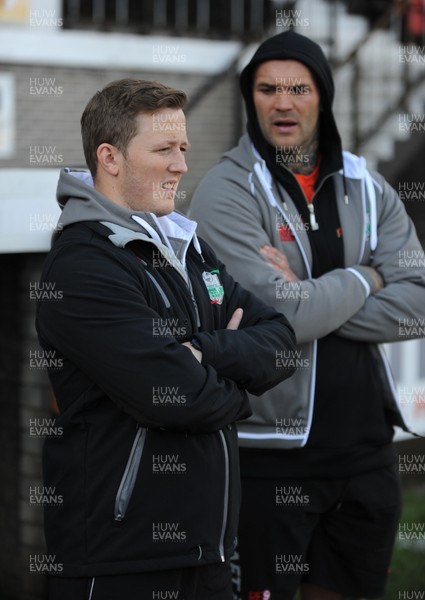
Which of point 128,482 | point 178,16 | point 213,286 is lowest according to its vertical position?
point 128,482

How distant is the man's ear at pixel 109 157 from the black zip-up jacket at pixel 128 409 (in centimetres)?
8

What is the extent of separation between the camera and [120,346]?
8.66 ft

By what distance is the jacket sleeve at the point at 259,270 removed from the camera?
3.46 m

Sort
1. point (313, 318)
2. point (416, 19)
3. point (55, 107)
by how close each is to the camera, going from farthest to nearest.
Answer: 1. point (416, 19)
2. point (55, 107)
3. point (313, 318)

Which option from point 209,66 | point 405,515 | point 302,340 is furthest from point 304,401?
point 209,66

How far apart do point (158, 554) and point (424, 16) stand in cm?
917

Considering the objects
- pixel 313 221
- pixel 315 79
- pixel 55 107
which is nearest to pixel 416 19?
pixel 55 107

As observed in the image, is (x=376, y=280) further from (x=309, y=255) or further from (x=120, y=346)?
(x=120, y=346)

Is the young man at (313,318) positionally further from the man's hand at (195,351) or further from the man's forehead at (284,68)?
the man's hand at (195,351)

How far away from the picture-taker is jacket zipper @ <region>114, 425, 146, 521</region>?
266cm

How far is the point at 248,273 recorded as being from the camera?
11.5 ft

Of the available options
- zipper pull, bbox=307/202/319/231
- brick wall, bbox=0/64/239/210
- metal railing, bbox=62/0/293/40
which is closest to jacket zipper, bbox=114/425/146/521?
zipper pull, bbox=307/202/319/231

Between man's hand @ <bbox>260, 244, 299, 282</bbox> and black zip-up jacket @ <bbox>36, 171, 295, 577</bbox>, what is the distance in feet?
2.43

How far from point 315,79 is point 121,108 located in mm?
1116
